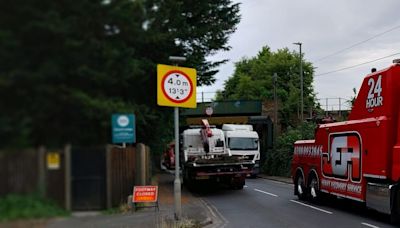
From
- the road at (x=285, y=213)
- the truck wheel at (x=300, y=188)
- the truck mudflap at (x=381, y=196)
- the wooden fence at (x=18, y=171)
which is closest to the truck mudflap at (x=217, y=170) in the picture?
Result: the road at (x=285, y=213)

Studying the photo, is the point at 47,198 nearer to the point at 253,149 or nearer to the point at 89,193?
the point at 89,193

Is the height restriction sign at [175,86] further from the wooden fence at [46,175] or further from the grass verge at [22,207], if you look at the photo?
the grass verge at [22,207]

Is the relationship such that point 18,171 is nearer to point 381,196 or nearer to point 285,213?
point 381,196

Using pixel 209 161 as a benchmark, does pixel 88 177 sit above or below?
above

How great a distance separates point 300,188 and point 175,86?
528 inches

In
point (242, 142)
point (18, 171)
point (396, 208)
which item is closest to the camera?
point (18, 171)

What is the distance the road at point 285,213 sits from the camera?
12.8m

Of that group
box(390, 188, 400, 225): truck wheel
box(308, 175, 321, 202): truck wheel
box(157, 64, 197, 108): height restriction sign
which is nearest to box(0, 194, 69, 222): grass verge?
box(157, 64, 197, 108): height restriction sign

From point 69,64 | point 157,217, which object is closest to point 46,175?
point 69,64

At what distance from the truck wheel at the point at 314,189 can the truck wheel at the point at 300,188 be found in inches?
24.3

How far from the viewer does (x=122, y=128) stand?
334cm

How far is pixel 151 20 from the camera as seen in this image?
3432 millimetres

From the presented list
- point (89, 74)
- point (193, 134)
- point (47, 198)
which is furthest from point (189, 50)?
point (193, 134)

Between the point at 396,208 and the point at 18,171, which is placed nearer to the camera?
the point at 18,171
